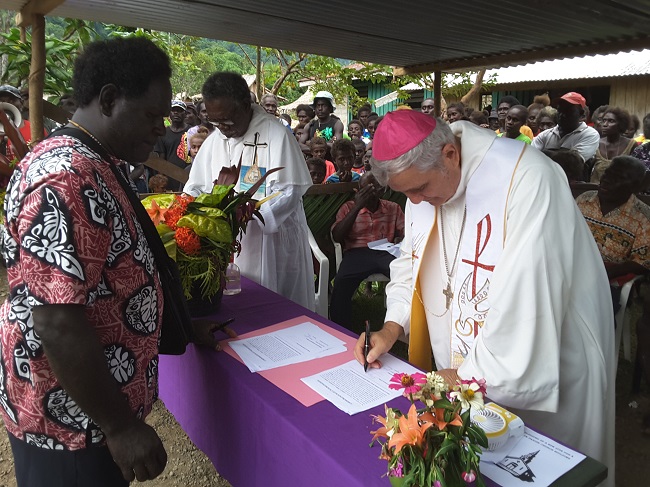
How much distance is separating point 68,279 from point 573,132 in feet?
19.5

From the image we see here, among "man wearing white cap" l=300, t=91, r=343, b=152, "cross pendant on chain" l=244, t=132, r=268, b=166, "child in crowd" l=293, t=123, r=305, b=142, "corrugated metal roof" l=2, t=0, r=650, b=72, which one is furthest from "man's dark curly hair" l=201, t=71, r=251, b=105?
"child in crowd" l=293, t=123, r=305, b=142

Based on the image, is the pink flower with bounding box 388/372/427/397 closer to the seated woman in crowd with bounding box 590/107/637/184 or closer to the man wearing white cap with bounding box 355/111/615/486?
the man wearing white cap with bounding box 355/111/615/486

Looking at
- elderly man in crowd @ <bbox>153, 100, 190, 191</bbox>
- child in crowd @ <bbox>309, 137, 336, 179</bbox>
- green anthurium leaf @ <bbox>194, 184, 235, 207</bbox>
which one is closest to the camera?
green anthurium leaf @ <bbox>194, 184, 235, 207</bbox>

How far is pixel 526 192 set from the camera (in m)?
1.71

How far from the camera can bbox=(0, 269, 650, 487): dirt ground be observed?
2838 millimetres

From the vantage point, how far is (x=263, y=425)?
5.35ft

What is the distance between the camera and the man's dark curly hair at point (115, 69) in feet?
4.51

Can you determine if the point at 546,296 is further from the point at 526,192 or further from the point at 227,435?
the point at 227,435

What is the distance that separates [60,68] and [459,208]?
332 inches

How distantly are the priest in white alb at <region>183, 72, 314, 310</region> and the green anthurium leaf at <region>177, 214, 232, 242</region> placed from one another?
82 cm

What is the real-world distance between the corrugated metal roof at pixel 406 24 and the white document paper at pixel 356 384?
9.34ft

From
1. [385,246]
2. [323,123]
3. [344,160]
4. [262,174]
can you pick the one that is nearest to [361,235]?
[385,246]

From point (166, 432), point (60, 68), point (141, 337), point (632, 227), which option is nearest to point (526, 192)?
point (141, 337)

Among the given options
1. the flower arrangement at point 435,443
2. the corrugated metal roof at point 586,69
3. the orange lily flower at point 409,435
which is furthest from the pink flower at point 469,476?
the corrugated metal roof at point 586,69
